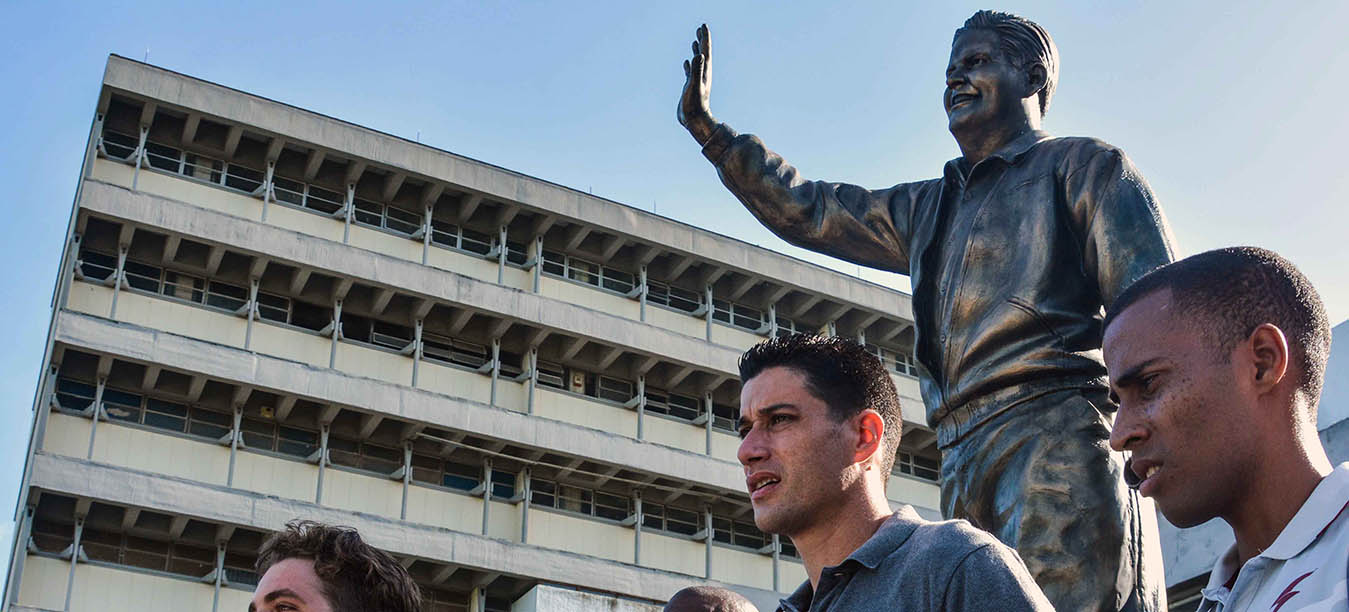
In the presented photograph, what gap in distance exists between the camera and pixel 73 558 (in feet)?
109

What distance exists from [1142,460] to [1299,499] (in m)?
0.29

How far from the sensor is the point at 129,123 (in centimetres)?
3803

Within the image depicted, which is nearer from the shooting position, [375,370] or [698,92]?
[698,92]

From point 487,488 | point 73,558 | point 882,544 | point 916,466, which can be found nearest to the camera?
point 882,544

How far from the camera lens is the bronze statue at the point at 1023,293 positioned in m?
4.81

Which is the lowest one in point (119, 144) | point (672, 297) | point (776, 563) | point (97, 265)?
point (776, 563)

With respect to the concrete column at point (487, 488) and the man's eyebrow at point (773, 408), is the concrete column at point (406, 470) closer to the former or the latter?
the concrete column at point (487, 488)

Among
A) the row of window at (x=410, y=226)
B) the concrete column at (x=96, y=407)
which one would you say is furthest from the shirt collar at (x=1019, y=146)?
the row of window at (x=410, y=226)

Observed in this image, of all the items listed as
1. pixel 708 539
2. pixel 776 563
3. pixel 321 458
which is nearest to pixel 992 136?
pixel 321 458

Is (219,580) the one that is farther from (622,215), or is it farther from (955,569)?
(955,569)

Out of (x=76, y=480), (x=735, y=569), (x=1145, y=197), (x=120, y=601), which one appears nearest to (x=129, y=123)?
(x=76, y=480)

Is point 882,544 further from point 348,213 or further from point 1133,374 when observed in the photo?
point 348,213

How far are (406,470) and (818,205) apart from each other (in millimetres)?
32872

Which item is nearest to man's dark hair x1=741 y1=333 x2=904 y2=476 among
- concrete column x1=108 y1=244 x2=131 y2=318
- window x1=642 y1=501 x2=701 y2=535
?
concrete column x1=108 y1=244 x2=131 y2=318
